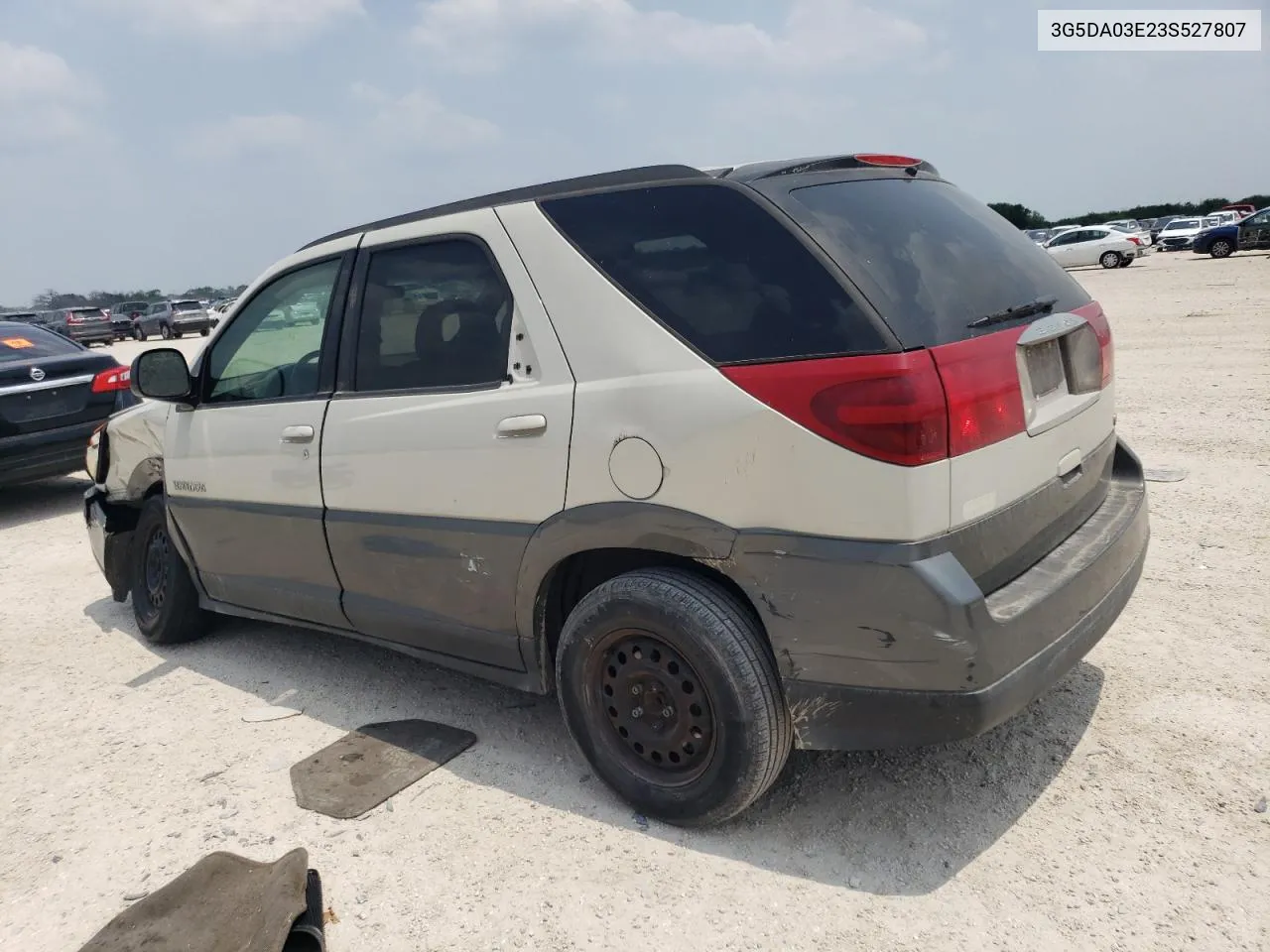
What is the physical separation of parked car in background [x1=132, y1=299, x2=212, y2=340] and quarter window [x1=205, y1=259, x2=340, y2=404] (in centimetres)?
3957

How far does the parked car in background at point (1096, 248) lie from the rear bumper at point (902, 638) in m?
32.5

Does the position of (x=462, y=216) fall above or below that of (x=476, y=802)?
above

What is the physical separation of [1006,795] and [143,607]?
4.19m

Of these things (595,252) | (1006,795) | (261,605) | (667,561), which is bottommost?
(1006,795)

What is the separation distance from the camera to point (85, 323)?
3700 cm

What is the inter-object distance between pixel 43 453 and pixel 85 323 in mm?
34060

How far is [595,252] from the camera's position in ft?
9.46

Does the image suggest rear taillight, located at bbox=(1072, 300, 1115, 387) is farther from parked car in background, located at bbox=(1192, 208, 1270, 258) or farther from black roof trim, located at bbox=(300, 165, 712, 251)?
parked car in background, located at bbox=(1192, 208, 1270, 258)

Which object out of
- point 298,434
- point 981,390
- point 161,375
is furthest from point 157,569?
point 981,390

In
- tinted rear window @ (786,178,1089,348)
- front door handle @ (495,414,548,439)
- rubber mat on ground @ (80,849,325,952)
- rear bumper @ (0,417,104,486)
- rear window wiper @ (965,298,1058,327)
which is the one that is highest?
tinted rear window @ (786,178,1089,348)

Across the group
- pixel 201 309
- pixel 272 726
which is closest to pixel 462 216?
pixel 272 726

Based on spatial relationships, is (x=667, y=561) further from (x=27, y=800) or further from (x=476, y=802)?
(x=27, y=800)

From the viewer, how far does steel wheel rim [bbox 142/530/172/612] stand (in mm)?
4777

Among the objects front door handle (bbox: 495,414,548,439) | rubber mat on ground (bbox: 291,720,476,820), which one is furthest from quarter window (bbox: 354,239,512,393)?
rubber mat on ground (bbox: 291,720,476,820)
